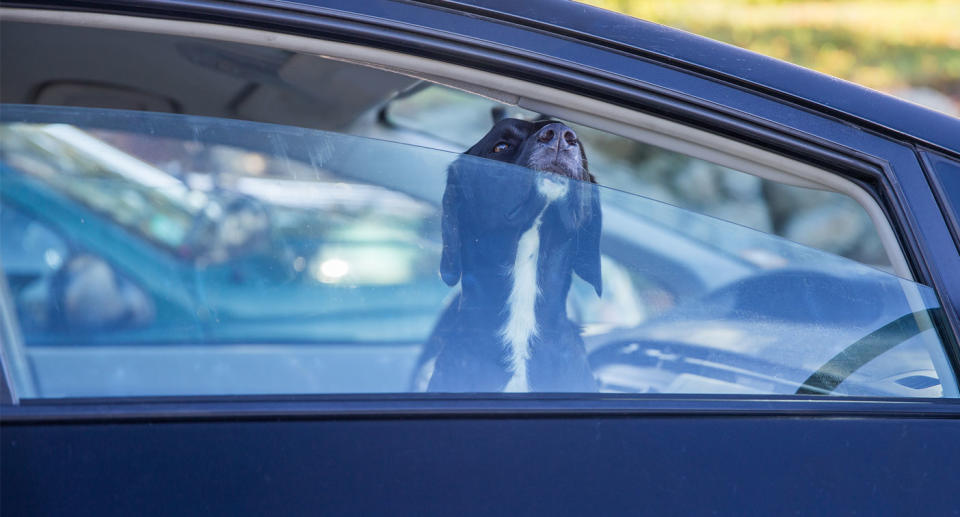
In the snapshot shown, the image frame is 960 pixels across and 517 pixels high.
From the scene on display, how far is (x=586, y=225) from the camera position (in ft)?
5.30

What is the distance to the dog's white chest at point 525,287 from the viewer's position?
153cm

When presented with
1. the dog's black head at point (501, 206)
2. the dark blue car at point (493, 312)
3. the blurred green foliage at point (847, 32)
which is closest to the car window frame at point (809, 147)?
the dark blue car at point (493, 312)

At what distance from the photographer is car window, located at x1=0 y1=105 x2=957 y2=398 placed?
60.0 inches

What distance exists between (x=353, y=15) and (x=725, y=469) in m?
0.91

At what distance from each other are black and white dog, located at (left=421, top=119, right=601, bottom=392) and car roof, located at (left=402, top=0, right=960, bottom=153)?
269 mm

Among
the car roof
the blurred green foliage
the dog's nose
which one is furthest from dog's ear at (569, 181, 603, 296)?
the blurred green foliage

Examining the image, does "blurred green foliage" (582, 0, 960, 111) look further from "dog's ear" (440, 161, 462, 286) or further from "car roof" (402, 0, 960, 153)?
"dog's ear" (440, 161, 462, 286)

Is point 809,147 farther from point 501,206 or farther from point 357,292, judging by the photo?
point 357,292

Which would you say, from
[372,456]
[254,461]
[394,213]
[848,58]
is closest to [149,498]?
[254,461]

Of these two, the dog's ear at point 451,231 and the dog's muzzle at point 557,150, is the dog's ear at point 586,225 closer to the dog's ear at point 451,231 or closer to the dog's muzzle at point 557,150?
the dog's ear at point 451,231

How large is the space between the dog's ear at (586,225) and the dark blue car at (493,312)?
3 cm

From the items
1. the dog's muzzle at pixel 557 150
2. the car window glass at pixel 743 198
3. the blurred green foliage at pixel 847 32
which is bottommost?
the dog's muzzle at pixel 557 150

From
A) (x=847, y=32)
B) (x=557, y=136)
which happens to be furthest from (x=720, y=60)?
(x=847, y=32)

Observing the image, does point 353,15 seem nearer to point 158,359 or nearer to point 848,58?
point 158,359
